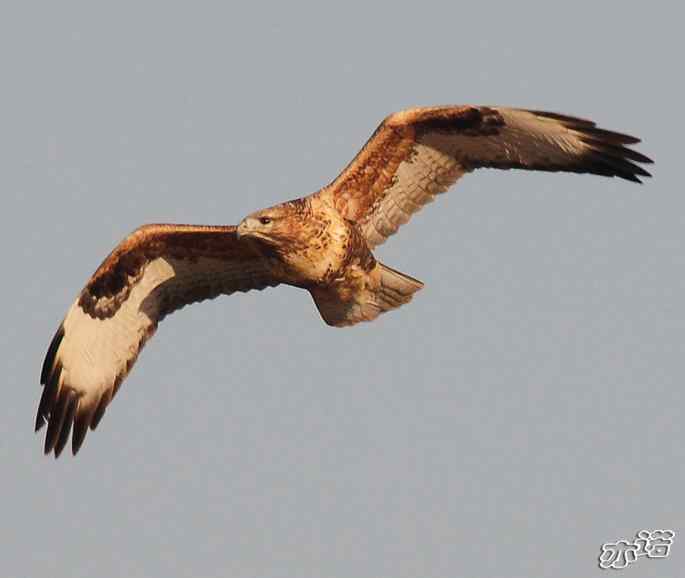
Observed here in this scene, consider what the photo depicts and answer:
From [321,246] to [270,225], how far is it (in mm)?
554

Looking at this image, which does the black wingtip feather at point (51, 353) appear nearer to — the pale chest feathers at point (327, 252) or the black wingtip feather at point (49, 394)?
the black wingtip feather at point (49, 394)

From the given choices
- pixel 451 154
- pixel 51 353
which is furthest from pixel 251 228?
pixel 51 353

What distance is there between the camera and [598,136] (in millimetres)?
13164

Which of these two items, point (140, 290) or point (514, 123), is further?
point (140, 290)

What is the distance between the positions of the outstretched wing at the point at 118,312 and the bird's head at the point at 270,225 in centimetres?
139

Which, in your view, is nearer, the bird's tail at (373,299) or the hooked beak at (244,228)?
the hooked beak at (244,228)

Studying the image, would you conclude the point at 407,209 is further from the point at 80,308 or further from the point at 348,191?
the point at 80,308

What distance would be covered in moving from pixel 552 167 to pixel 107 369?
506 cm

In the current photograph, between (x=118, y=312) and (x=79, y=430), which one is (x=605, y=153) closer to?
(x=118, y=312)

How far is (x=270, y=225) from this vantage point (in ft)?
41.2

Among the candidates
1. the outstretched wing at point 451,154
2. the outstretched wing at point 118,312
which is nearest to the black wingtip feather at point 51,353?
the outstretched wing at point 118,312

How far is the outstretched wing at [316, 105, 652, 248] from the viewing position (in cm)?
1313

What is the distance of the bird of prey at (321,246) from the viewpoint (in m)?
13.0

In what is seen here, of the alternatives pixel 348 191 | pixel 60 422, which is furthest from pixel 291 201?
pixel 60 422
